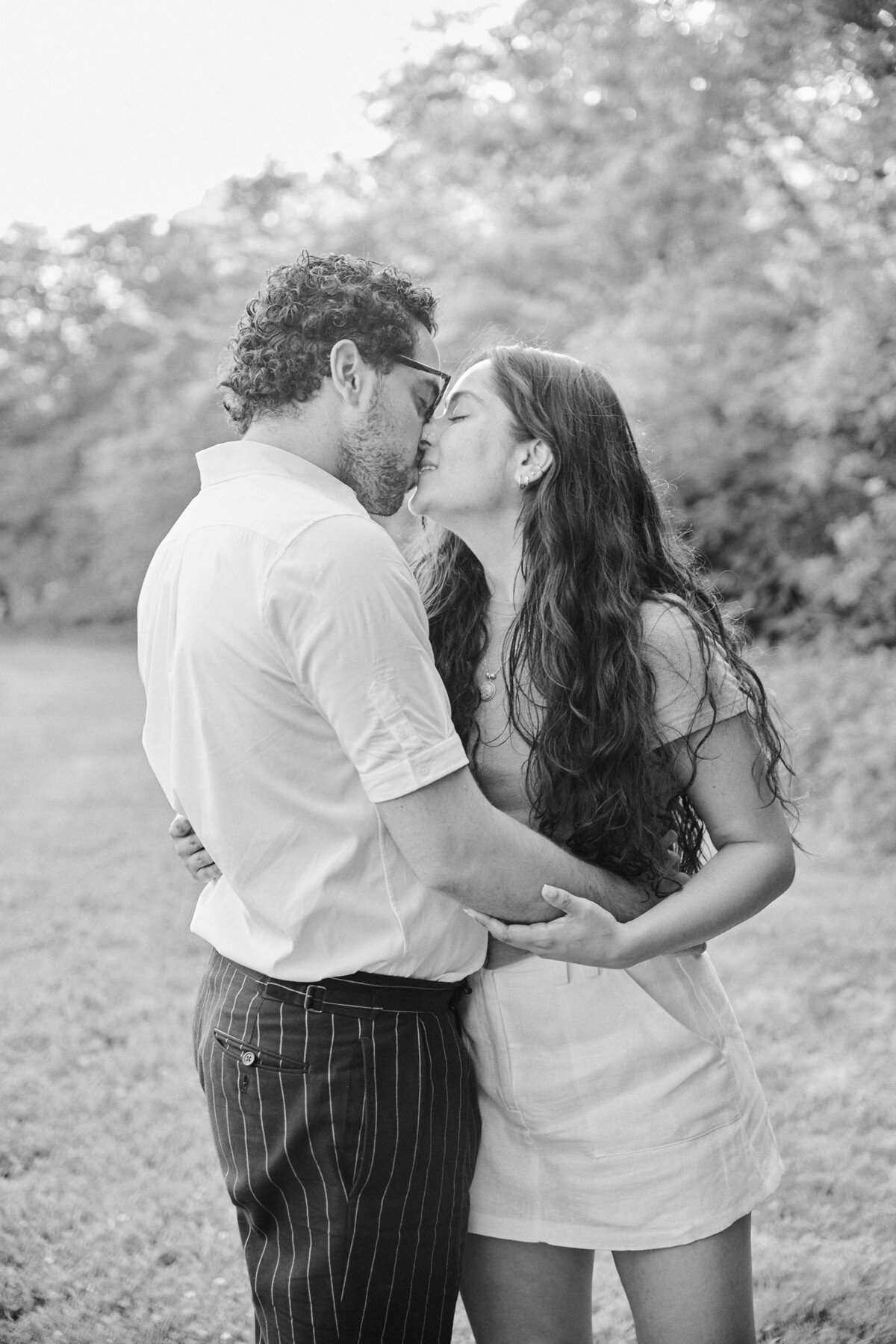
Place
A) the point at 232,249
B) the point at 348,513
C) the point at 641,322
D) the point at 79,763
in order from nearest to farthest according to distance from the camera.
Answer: the point at 348,513
the point at 641,322
the point at 79,763
the point at 232,249

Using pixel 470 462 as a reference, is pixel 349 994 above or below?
below

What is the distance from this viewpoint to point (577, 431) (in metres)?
2.28

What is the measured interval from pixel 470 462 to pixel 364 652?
74cm

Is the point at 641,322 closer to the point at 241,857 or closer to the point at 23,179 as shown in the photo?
the point at 241,857

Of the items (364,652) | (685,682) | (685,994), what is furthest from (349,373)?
(685,994)

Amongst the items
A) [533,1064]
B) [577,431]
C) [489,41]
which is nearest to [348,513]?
[577,431]

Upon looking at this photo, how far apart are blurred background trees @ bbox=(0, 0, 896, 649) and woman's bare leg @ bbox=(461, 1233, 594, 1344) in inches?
160

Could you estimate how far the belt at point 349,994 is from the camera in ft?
6.10

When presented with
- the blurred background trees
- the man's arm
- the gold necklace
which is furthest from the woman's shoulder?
the blurred background trees

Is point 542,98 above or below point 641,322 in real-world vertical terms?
above

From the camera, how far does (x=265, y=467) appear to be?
190cm

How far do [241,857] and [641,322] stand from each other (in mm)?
8656

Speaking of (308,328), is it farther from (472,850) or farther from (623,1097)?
(623,1097)

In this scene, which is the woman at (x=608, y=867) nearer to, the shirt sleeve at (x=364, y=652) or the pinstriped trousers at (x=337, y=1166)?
the pinstriped trousers at (x=337, y=1166)
